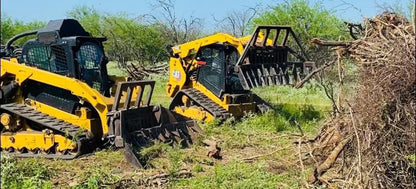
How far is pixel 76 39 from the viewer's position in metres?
9.75

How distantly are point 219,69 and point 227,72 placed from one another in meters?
0.20

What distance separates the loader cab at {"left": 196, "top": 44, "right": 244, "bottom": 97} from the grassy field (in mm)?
1081

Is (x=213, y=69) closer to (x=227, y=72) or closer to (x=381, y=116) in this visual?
(x=227, y=72)

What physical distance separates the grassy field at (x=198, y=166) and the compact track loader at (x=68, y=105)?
0.35m

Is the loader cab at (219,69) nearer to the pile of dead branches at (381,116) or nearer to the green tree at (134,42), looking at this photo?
the pile of dead branches at (381,116)

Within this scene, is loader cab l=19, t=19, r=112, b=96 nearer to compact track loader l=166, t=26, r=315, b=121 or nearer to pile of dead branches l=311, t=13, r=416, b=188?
compact track loader l=166, t=26, r=315, b=121

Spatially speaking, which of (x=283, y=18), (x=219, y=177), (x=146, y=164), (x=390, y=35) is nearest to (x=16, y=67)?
(x=146, y=164)

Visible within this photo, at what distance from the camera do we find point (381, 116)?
6.14 meters

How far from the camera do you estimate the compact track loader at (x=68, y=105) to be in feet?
30.6

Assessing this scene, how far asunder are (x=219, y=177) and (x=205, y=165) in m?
1.39

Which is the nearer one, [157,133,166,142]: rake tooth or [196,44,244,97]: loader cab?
[157,133,166,142]: rake tooth

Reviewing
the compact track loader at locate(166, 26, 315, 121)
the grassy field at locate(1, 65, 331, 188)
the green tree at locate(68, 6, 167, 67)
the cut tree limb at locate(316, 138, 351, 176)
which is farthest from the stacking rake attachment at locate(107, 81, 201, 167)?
the green tree at locate(68, 6, 167, 67)

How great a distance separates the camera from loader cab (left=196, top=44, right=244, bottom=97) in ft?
41.4

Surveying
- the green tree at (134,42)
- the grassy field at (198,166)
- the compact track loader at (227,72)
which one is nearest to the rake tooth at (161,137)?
the grassy field at (198,166)
